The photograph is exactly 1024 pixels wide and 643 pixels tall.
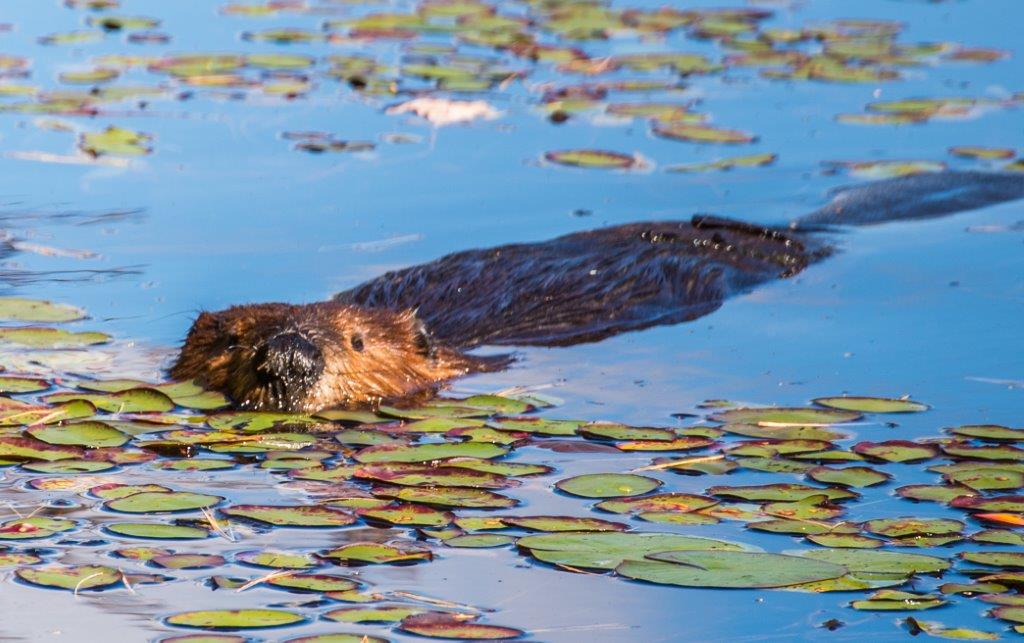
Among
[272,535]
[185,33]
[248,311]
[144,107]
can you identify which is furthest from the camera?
[185,33]

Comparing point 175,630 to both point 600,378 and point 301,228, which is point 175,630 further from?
point 301,228

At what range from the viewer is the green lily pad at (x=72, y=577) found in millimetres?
4105

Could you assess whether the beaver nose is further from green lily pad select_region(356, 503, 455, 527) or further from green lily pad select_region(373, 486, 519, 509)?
green lily pad select_region(356, 503, 455, 527)

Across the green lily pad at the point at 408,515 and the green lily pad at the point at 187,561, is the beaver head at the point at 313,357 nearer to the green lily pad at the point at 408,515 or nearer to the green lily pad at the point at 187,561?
the green lily pad at the point at 408,515

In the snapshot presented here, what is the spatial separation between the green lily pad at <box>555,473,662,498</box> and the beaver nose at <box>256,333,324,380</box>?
1.20 m

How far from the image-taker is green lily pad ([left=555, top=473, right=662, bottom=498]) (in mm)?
4871

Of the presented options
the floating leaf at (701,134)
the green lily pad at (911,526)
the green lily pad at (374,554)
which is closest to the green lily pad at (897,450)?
the green lily pad at (911,526)

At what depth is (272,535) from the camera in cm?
450

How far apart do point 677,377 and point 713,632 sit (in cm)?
273

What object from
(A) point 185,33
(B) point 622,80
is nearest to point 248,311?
(B) point 622,80

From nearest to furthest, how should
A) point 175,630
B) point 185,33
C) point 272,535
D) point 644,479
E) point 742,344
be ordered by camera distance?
point 175,630
point 272,535
point 644,479
point 742,344
point 185,33

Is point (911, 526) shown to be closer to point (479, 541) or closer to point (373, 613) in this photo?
point (479, 541)

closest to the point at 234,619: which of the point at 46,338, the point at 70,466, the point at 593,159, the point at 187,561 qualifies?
the point at 187,561

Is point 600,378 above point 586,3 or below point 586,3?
below
